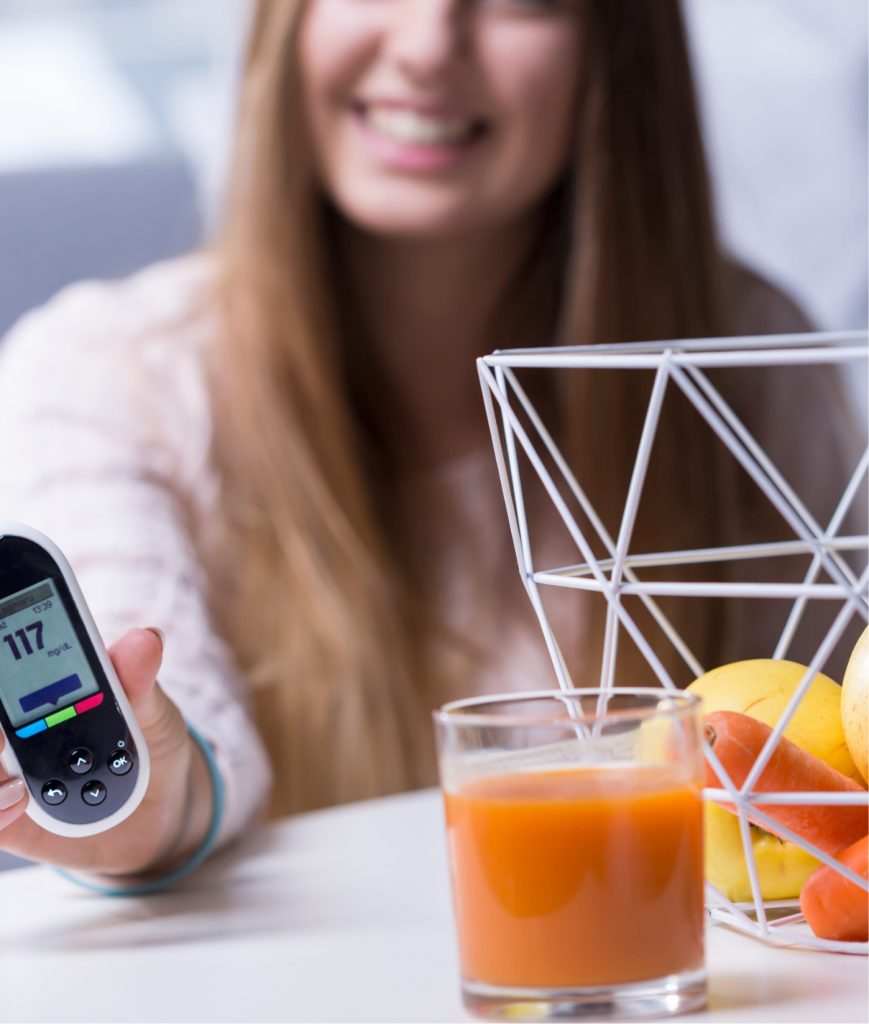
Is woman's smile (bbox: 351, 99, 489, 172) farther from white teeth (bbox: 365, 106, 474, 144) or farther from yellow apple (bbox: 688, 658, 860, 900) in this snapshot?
yellow apple (bbox: 688, 658, 860, 900)

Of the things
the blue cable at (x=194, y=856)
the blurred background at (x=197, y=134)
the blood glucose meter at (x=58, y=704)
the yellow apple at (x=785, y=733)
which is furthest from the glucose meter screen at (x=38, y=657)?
the blurred background at (x=197, y=134)

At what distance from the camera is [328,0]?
125 cm

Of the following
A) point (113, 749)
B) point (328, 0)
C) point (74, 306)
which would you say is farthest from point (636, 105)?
point (113, 749)

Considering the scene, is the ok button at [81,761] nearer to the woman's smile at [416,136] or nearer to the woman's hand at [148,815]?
the woman's hand at [148,815]

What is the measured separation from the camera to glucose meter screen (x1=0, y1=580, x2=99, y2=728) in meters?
0.50

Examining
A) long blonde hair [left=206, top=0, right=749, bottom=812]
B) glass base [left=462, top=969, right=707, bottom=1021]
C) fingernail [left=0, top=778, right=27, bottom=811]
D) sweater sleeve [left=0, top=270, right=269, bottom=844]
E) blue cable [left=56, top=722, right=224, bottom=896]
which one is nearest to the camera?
glass base [left=462, top=969, right=707, bottom=1021]

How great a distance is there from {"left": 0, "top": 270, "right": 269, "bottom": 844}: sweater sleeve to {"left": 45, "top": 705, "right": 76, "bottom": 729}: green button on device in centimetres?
20

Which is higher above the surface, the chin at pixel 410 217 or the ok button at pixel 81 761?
the chin at pixel 410 217

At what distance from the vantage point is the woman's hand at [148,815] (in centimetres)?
52

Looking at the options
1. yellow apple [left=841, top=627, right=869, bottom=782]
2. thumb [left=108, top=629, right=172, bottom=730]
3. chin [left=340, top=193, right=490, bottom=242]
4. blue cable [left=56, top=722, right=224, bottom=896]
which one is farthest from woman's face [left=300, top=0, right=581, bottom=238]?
yellow apple [left=841, top=627, right=869, bottom=782]

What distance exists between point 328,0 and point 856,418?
67 centimetres

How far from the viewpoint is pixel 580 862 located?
1.14ft

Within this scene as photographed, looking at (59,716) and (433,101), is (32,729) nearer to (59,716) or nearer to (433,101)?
(59,716)

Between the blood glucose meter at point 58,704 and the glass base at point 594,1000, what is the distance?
194mm
